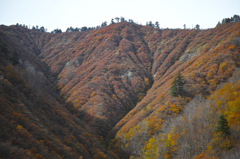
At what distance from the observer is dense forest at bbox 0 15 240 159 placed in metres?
22.9

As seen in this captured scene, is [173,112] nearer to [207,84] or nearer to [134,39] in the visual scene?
[207,84]

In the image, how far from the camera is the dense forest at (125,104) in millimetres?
22859

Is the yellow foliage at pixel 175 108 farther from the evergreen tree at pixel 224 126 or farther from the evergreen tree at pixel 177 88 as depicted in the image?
the evergreen tree at pixel 224 126

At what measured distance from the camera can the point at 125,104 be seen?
60750 mm

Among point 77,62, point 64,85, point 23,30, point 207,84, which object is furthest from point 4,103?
point 23,30

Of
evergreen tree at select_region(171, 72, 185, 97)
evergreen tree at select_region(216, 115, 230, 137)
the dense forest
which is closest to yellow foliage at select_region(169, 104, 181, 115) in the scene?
the dense forest

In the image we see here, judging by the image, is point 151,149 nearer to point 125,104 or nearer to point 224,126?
point 224,126

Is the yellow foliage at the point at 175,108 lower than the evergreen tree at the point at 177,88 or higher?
lower

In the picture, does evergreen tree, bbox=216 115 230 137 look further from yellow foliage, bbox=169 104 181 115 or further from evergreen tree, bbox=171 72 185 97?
evergreen tree, bbox=171 72 185 97

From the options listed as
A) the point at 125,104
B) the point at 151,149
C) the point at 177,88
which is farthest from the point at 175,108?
the point at 125,104

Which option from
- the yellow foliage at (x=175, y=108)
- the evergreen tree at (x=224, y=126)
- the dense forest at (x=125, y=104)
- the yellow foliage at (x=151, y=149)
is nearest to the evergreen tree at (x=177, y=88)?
the dense forest at (x=125, y=104)

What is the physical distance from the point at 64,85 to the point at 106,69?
26.1 meters

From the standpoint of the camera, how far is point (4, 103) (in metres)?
19.9

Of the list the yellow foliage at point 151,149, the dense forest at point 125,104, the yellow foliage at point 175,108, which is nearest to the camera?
the dense forest at point 125,104
